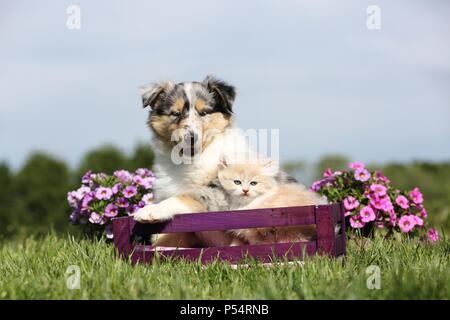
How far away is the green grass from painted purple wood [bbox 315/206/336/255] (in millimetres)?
186

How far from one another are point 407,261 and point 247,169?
64.4 inches

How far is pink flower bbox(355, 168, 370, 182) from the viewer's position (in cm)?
697

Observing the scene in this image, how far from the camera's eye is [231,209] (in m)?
5.18

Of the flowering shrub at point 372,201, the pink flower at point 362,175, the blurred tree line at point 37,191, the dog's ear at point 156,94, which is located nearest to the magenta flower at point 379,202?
the flowering shrub at point 372,201

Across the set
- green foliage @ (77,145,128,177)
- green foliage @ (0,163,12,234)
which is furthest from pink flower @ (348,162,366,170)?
green foliage @ (0,163,12,234)

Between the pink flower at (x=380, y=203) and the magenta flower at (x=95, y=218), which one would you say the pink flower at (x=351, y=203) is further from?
the magenta flower at (x=95, y=218)

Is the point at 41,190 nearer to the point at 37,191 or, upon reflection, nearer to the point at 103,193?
the point at 37,191

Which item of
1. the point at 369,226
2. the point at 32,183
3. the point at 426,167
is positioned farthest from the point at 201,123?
the point at 426,167

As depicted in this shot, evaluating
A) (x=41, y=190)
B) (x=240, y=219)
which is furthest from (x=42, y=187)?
(x=240, y=219)

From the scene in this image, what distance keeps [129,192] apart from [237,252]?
2.49 meters

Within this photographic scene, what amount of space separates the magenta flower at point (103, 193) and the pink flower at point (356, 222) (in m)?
2.96

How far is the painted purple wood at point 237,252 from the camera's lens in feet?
15.8

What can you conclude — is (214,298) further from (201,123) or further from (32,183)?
(32,183)

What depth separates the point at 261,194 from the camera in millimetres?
5047
